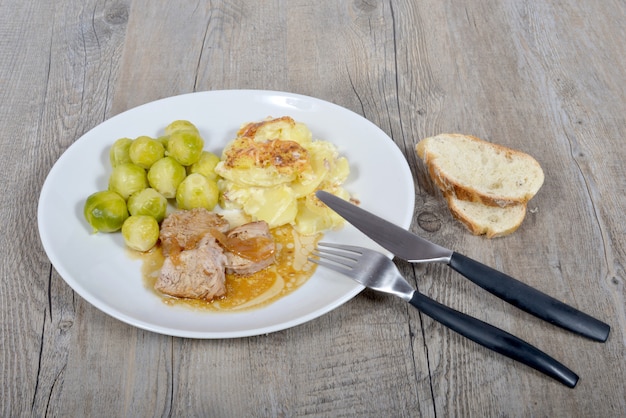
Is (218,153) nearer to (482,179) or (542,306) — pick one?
(482,179)

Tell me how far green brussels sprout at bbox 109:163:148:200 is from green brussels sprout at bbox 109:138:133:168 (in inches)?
4.0

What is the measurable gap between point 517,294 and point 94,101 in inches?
94.6

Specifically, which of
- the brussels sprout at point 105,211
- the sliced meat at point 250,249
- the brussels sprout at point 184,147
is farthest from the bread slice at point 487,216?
the brussels sprout at point 105,211

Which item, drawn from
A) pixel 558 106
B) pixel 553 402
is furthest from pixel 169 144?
pixel 558 106

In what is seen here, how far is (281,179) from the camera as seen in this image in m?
2.67

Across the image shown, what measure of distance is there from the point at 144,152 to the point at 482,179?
1.46 meters

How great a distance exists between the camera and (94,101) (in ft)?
11.7

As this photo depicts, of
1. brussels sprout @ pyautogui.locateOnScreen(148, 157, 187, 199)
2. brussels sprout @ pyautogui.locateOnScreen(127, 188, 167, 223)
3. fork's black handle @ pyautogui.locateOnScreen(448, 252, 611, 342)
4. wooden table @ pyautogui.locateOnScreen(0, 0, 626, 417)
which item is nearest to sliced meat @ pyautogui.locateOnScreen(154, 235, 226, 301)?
wooden table @ pyautogui.locateOnScreen(0, 0, 626, 417)

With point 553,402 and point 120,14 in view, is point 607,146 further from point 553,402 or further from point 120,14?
point 120,14

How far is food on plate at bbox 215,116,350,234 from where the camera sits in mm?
2656

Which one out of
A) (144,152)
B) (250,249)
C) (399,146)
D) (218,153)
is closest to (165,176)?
(144,152)

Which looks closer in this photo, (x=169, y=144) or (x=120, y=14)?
(x=169, y=144)

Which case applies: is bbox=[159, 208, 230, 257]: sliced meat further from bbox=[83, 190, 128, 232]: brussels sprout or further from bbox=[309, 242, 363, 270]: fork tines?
bbox=[309, 242, 363, 270]: fork tines

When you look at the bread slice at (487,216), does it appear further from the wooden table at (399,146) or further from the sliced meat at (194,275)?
the sliced meat at (194,275)
